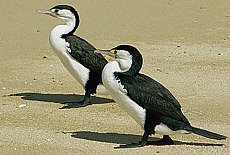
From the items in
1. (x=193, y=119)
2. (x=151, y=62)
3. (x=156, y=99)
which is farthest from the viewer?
(x=151, y=62)

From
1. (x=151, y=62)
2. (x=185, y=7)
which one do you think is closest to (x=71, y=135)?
(x=151, y=62)

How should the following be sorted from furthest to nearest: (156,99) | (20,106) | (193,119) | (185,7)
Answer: (185,7), (20,106), (193,119), (156,99)

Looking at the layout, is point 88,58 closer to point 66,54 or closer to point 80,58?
point 80,58

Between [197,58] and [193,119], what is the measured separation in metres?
4.03

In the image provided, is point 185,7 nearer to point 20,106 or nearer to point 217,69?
point 217,69

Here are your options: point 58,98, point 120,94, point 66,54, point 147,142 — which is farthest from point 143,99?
point 58,98

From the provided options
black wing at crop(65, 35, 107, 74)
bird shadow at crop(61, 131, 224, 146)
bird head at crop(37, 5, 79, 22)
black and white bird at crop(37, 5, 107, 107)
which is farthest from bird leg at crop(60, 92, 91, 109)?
bird shadow at crop(61, 131, 224, 146)

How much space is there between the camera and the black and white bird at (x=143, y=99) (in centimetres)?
694

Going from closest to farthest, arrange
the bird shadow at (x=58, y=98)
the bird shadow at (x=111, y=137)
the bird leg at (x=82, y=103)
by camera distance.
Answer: the bird shadow at (x=111, y=137), the bird leg at (x=82, y=103), the bird shadow at (x=58, y=98)

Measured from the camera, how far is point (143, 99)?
22.9 ft

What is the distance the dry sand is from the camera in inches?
291

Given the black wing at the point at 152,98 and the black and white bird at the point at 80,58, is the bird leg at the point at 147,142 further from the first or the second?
the black and white bird at the point at 80,58

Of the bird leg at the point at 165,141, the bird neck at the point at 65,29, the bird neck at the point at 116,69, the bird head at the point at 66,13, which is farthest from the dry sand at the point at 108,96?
the bird head at the point at 66,13

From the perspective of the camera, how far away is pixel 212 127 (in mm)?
7906
